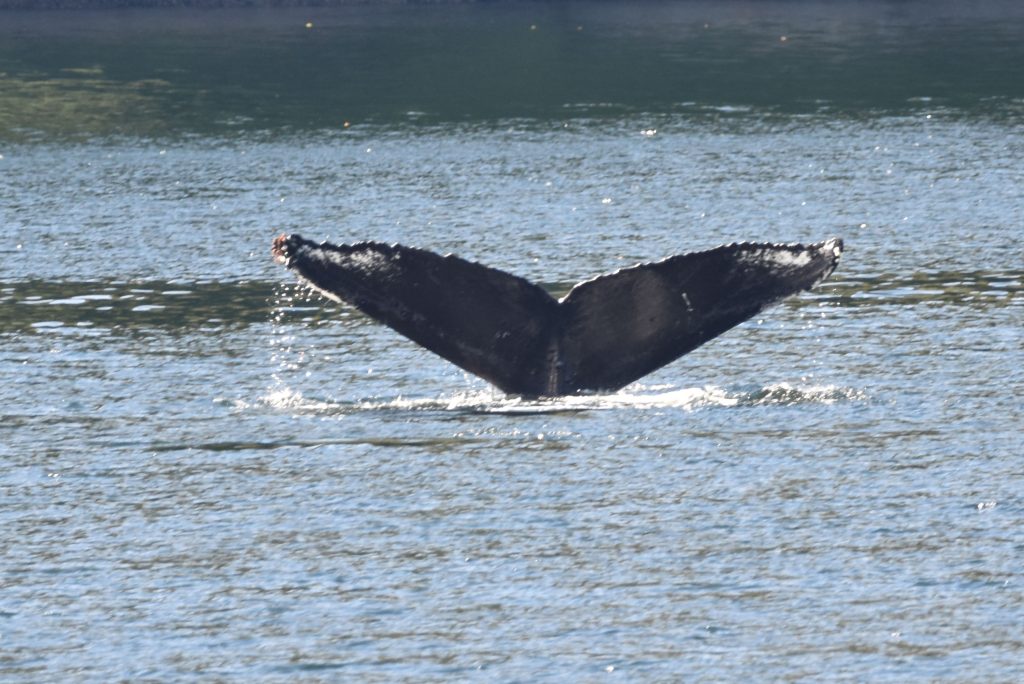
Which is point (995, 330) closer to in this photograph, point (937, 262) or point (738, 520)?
point (937, 262)

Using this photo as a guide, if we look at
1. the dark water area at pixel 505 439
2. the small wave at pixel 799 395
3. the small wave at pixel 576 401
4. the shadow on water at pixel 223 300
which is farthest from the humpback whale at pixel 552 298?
the shadow on water at pixel 223 300

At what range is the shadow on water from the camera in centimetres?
1786

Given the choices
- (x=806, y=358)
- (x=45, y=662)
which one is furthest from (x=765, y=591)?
(x=806, y=358)

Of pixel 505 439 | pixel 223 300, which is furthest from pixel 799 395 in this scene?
pixel 223 300

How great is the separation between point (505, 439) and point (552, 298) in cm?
101

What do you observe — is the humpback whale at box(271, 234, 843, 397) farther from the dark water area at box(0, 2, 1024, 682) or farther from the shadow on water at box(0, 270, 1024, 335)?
the shadow on water at box(0, 270, 1024, 335)

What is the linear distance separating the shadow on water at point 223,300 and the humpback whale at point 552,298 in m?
5.04

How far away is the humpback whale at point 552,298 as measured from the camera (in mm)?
12578

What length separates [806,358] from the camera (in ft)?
51.4

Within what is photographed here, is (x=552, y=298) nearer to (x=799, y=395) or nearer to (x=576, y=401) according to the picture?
(x=576, y=401)

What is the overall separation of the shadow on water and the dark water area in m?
0.07

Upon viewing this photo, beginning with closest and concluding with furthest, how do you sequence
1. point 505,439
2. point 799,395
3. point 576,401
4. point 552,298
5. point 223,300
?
point 552,298 < point 505,439 < point 576,401 < point 799,395 < point 223,300

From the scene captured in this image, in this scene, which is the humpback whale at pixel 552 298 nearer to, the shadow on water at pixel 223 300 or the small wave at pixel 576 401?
the small wave at pixel 576 401

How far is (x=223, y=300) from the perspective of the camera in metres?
19.1
